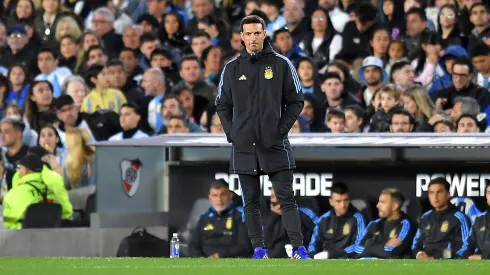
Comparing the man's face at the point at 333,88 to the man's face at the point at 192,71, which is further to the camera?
the man's face at the point at 192,71

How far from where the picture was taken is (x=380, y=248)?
12266 millimetres

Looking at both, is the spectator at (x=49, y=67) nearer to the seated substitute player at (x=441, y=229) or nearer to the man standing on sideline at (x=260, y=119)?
the seated substitute player at (x=441, y=229)

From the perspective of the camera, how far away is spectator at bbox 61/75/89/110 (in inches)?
652

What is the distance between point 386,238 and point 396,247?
5.4 inches

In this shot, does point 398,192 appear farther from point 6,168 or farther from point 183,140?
point 6,168

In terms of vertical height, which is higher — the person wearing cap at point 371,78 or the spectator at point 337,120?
the person wearing cap at point 371,78

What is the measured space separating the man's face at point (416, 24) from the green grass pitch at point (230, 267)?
7244 mm

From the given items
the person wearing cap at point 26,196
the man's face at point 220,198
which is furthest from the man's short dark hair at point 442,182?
the person wearing cap at point 26,196

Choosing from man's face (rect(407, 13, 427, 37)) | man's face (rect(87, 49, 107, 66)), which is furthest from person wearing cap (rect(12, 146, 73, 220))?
man's face (rect(407, 13, 427, 37))

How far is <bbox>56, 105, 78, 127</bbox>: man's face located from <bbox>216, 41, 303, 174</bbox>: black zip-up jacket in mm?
6756

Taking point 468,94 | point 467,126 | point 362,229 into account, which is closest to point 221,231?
point 362,229

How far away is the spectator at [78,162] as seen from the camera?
14922mm

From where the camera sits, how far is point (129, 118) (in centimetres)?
1544

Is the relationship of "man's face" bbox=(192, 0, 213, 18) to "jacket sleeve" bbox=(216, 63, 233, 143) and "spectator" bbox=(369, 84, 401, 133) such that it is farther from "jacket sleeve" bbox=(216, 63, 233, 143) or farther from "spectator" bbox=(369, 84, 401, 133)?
"jacket sleeve" bbox=(216, 63, 233, 143)
